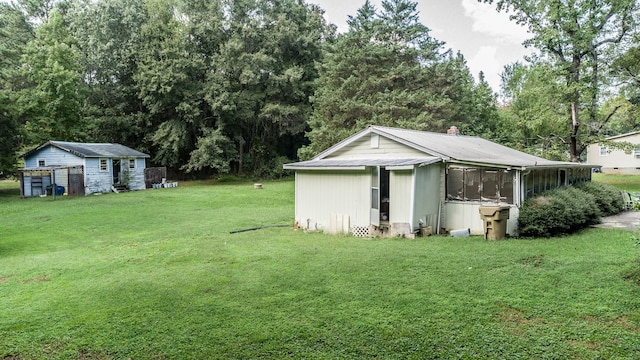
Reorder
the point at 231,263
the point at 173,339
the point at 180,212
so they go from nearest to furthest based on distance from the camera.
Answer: the point at 173,339 → the point at 231,263 → the point at 180,212

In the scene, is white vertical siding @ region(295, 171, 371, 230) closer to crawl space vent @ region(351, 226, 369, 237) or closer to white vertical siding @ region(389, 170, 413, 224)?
crawl space vent @ region(351, 226, 369, 237)

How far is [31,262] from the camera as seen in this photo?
8.71 metres

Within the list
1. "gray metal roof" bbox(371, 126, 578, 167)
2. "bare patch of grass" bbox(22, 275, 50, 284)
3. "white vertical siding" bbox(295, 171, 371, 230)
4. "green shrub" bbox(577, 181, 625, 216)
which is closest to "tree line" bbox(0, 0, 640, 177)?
"green shrub" bbox(577, 181, 625, 216)

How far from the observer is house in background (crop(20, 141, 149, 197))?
2283cm

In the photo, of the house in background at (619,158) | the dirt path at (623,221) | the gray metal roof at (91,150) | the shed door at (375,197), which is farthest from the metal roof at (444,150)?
the house in background at (619,158)

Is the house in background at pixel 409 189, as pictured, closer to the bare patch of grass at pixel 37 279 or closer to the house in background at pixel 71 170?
the bare patch of grass at pixel 37 279

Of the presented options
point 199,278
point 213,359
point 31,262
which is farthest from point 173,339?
point 31,262

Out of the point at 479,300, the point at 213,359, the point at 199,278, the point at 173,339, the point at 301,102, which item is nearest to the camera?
the point at 213,359

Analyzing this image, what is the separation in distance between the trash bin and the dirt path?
12.1 ft

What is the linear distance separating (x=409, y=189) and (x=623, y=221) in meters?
7.45

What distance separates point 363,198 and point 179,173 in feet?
93.9

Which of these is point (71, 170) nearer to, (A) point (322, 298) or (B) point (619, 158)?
(A) point (322, 298)

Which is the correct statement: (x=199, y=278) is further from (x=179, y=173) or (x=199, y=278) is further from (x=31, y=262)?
(x=179, y=173)

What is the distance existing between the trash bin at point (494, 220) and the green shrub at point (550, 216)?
522mm
